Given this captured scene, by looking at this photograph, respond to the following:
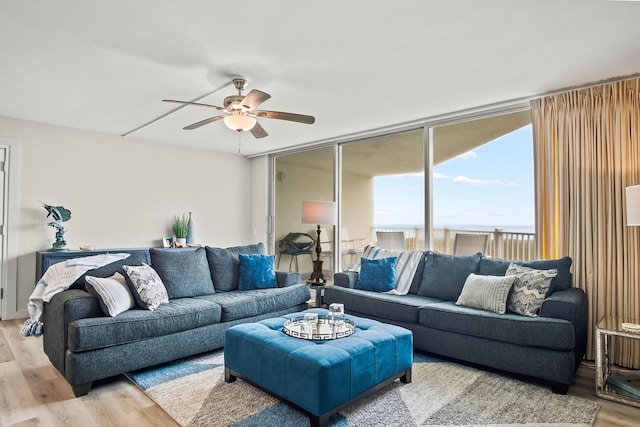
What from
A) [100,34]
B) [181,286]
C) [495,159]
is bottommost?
[181,286]

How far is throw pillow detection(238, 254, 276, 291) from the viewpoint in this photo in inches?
169

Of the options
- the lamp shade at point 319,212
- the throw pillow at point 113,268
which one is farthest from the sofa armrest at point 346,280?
the throw pillow at point 113,268

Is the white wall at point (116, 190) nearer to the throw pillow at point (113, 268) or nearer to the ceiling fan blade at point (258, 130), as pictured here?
the throw pillow at point (113, 268)

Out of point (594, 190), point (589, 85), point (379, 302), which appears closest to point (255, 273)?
point (379, 302)

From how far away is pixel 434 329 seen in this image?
10.9 feet

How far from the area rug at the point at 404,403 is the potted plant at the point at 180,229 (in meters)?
3.21

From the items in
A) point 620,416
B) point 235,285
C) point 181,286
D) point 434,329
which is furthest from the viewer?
point 235,285

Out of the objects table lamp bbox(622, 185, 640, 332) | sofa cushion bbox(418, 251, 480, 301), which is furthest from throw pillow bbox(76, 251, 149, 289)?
table lamp bbox(622, 185, 640, 332)

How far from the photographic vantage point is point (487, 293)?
324cm

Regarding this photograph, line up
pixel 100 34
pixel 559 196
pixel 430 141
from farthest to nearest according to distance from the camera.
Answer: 1. pixel 430 141
2. pixel 559 196
3. pixel 100 34

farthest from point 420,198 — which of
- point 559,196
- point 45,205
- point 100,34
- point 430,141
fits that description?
point 45,205

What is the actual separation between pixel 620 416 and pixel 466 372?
3.25ft

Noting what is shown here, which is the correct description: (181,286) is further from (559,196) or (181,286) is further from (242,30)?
(559,196)

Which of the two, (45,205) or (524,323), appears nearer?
(524,323)
